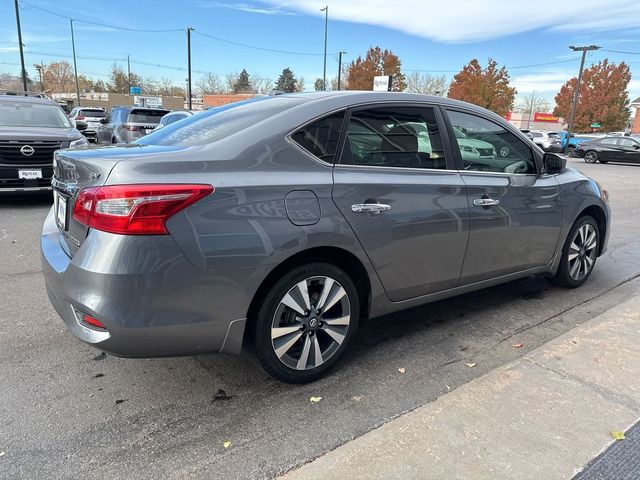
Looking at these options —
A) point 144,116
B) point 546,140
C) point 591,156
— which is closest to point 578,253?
point 144,116

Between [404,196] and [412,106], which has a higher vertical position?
[412,106]

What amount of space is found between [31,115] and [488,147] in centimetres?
801

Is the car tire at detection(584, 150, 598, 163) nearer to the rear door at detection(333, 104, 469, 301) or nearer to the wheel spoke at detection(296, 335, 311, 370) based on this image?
the rear door at detection(333, 104, 469, 301)

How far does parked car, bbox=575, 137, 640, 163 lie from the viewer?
2530 centimetres

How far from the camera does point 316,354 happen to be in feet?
9.64

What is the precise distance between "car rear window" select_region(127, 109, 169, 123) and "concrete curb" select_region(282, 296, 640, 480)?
14.7 m

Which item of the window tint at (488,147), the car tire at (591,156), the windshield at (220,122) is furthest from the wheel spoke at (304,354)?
the car tire at (591,156)

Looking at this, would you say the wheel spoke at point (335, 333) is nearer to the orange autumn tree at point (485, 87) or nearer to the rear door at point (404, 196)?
the rear door at point (404, 196)

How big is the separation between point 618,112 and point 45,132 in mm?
56902

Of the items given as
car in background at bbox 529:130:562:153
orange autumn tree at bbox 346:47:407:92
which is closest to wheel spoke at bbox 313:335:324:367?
car in background at bbox 529:130:562:153

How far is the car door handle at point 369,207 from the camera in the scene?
9.38 ft

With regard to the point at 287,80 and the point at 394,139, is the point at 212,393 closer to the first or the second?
the point at 394,139

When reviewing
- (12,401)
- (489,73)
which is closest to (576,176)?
(12,401)

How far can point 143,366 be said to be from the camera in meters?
3.12
